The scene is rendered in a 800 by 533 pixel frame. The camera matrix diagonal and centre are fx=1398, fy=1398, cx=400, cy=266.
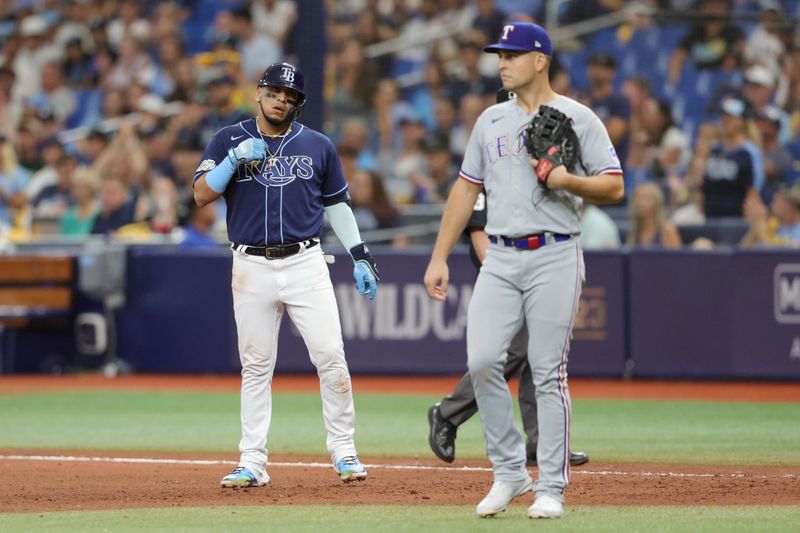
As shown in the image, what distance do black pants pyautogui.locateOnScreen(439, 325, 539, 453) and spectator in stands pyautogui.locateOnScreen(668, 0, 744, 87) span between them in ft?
26.5

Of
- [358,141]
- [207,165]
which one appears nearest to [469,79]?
[358,141]

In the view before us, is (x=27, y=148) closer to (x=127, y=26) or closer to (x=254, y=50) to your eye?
(x=127, y=26)

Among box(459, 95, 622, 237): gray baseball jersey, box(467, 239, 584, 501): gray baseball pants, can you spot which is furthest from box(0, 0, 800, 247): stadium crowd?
box(467, 239, 584, 501): gray baseball pants

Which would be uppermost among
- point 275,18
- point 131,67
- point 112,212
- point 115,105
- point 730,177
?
point 275,18

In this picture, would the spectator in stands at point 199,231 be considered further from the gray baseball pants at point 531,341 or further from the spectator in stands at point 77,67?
the gray baseball pants at point 531,341

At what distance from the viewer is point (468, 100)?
54.6 ft

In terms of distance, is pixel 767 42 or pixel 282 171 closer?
pixel 282 171

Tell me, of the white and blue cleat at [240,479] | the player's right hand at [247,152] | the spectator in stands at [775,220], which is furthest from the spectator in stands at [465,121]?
the white and blue cleat at [240,479]

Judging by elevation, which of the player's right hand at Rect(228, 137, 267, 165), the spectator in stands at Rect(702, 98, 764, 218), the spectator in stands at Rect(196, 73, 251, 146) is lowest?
the player's right hand at Rect(228, 137, 267, 165)

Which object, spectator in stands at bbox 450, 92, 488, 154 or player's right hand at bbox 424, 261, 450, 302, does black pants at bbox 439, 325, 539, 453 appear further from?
spectator in stands at bbox 450, 92, 488, 154

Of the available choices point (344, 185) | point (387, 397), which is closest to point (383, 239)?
point (387, 397)

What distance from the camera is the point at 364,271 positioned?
24.8 ft

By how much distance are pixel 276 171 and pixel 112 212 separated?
9.03 m

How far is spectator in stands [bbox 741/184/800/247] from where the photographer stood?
14023 mm
